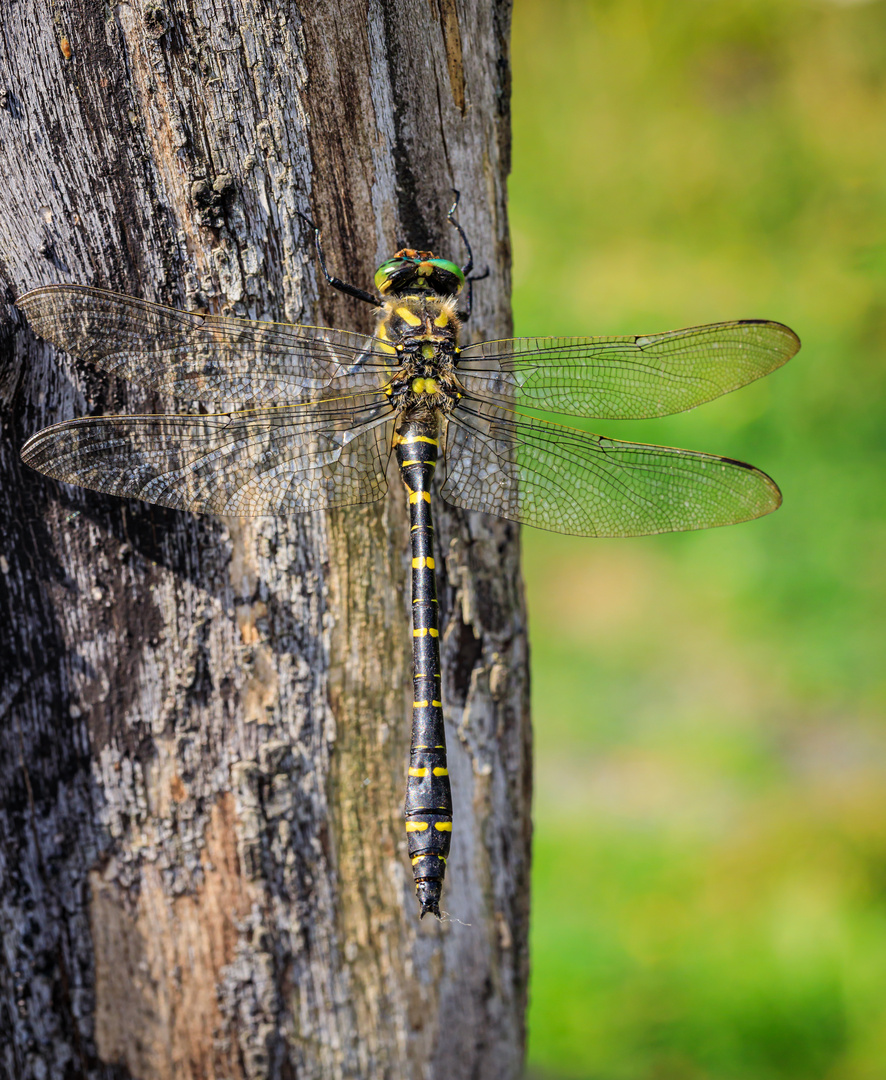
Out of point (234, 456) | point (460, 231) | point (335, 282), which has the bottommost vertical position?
point (234, 456)

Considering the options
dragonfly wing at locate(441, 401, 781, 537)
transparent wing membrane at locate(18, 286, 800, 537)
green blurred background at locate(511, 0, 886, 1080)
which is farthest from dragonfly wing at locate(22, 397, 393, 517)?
green blurred background at locate(511, 0, 886, 1080)

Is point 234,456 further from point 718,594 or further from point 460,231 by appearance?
point 718,594

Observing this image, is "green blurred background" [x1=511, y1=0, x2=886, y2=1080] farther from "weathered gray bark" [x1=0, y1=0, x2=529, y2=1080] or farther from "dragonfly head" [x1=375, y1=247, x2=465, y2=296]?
"dragonfly head" [x1=375, y1=247, x2=465, y2=296]

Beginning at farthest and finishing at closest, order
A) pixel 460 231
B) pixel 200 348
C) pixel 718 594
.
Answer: pixel 718 594 < pixel 460 231 < pixel 200 348

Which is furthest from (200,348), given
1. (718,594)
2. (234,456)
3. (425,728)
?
(718,594)

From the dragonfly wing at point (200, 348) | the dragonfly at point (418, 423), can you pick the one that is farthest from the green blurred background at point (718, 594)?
the dragonfly wing at point (200, 348)

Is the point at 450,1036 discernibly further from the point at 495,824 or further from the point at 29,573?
the point at 29,573

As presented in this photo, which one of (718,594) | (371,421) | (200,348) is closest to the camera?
(200,348)
